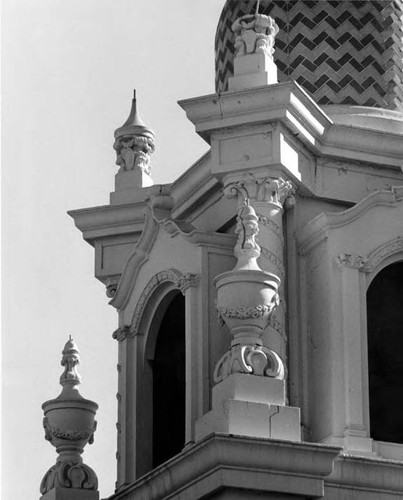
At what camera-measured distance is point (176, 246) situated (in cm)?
3366

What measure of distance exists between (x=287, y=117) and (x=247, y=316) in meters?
2.63

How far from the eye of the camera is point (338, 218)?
32.6m

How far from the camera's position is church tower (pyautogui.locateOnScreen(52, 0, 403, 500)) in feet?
101

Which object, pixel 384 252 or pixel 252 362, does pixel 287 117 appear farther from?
pixel 252 362

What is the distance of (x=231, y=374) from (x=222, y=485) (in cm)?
112

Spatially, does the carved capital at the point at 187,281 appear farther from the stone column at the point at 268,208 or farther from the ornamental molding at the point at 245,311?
the ornamental molding at the point at 245,311

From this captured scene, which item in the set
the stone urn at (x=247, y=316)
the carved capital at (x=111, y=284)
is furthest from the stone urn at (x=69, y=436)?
the stone urn at (x=247, y=316)

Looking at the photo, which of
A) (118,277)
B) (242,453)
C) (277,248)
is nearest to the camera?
(242,453)

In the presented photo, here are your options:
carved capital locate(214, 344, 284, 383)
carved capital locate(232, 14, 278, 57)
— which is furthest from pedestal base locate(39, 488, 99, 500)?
carved capital locate(232, 14, 278, 57)

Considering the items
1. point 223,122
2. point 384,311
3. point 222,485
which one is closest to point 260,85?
point 223,122

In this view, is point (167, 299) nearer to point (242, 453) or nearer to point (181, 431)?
point (181, 431)

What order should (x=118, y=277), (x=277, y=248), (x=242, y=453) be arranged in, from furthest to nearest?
(x=118, y=277) < (x=277, y=248) < (x=242, y=453)

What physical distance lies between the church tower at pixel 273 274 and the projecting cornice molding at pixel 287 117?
20 millimetres

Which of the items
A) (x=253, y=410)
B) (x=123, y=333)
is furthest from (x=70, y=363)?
(x=253, y=410)
